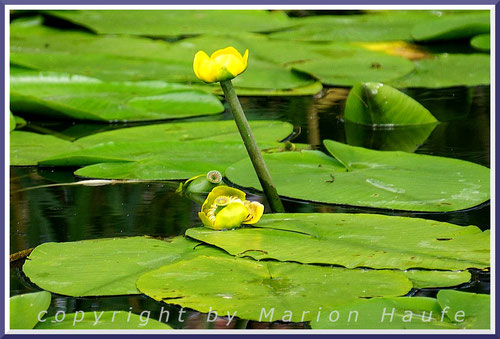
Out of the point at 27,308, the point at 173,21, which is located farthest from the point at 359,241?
the point at 173,21

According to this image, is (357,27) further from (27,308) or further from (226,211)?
(27,308)

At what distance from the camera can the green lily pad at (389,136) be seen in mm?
2162

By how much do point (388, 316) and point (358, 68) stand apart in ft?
6.49

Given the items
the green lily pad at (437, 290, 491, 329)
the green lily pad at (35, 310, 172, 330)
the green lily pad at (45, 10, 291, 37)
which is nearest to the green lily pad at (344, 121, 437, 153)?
the green lily pad at (437, 290, 491, 329)

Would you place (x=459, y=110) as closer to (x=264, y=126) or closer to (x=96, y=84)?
(x=264, y=126)

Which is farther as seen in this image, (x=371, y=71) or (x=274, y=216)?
(x=371, y=71)

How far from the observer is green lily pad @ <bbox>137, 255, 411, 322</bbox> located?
115 cm

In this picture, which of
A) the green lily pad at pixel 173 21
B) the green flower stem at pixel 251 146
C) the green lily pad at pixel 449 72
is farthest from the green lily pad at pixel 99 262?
the green lily pad at pixel 173 21

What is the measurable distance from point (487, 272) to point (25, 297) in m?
0.69

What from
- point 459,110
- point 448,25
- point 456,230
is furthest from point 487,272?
point 448,25

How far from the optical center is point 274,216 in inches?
60.1

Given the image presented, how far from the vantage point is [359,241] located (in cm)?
138

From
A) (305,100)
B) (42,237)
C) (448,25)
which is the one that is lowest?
(42,237)

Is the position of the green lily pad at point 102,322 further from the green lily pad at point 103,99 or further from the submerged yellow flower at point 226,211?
the green lily pad at point 103,99
